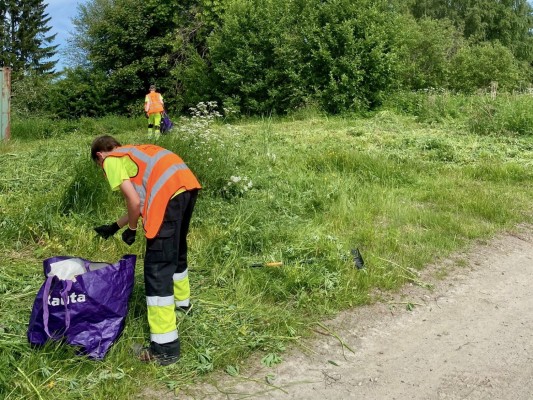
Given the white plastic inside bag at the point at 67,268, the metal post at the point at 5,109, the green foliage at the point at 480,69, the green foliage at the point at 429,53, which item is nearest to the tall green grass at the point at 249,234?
the white plastic inside bag at the point at 67,268

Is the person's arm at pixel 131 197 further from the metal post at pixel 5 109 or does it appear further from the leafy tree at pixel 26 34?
the leafy tree at pixel 26 34

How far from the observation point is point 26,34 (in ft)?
150

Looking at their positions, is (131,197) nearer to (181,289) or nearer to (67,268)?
(67,268)

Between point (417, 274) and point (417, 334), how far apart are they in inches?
43.3

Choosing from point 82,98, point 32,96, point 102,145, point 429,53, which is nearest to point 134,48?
point 82,98

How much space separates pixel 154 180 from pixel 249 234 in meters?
1.98

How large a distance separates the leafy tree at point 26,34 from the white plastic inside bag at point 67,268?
45.5 metres

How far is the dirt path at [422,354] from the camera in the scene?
311cm

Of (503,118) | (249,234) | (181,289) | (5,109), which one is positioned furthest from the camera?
(503,118)

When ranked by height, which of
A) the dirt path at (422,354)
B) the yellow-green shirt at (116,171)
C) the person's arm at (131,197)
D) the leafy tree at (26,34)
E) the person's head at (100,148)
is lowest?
the dirt path at (422,354)

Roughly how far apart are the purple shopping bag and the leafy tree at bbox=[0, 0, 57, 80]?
45.9m

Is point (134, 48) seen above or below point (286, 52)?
above

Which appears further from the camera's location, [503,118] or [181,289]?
[503,118]

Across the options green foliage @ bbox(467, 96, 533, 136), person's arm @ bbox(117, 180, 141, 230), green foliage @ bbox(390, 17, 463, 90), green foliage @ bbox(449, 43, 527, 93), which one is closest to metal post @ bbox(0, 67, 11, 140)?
person's arm @ bbox(117, 180, 141, 230)
